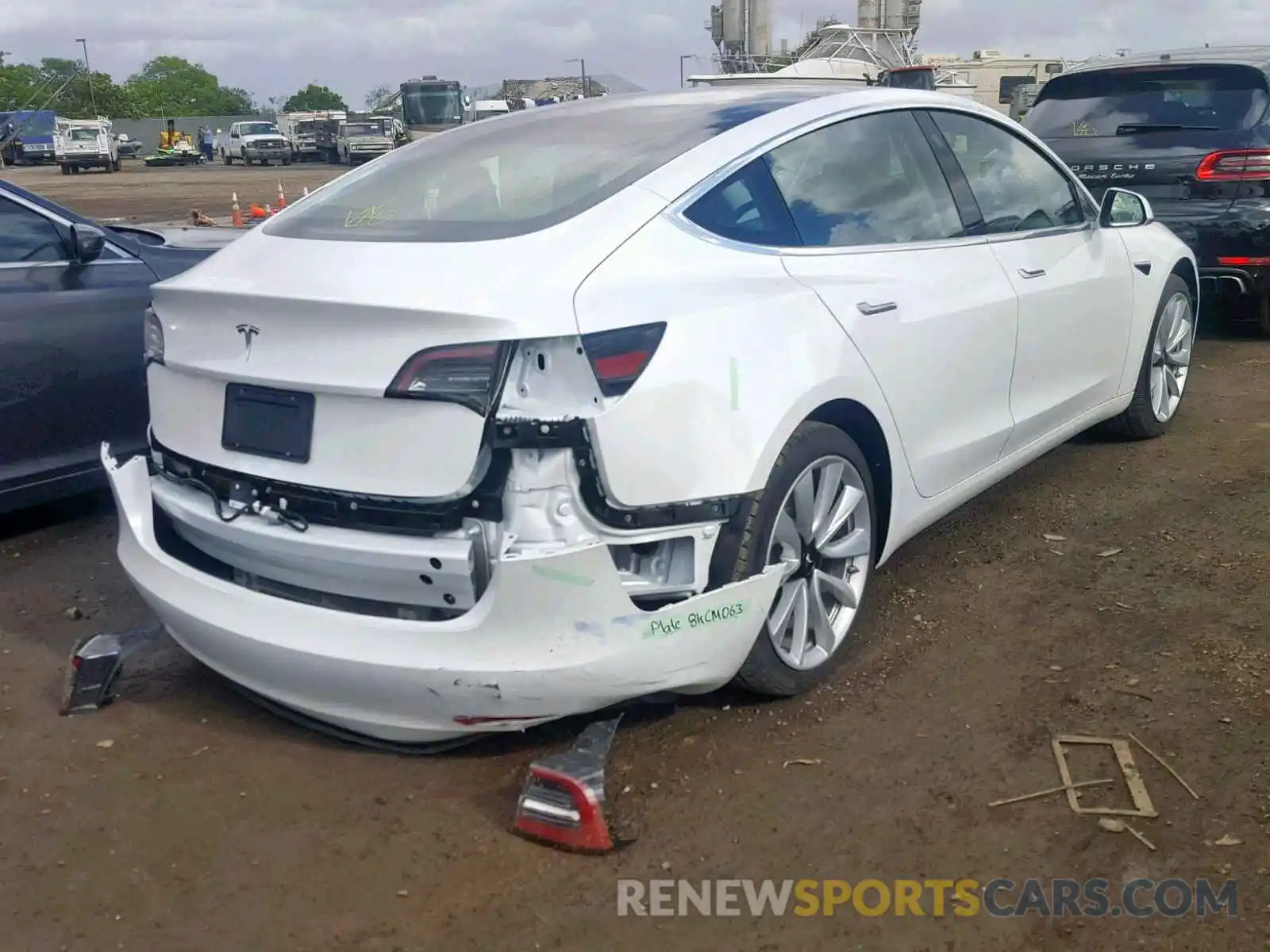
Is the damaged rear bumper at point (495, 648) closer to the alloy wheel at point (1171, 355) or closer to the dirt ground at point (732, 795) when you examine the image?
the dirt ground at point (732, 795)

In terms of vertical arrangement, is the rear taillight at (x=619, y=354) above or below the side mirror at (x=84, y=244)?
below

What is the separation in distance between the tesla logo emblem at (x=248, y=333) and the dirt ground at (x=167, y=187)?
56.4 ft

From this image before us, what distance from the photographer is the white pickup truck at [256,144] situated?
52844 mm

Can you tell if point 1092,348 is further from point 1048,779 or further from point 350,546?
point 350,546

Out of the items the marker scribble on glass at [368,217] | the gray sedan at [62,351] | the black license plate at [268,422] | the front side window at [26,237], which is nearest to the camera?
the black license plate at [268,422]

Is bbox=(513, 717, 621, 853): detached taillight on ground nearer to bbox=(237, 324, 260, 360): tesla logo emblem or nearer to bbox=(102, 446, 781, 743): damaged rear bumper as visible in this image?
bbox=(102, 446, 781, 743): damaged rear bumper

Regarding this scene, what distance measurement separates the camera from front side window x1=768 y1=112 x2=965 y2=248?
11.2 feet

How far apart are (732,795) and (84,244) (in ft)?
11.5

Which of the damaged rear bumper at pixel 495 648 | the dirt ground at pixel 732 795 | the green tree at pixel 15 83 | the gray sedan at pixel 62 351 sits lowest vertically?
the dirt ground at pixel 732 795

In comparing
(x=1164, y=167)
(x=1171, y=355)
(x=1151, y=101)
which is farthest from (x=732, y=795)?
(x=1151, y=101)

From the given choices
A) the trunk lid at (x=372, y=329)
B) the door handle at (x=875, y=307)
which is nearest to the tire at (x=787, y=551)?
the door handle at (x=875, y=307)

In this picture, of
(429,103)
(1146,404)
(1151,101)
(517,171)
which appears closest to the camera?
(517,171)

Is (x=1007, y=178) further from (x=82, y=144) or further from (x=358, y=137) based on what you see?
(x=82, y=144)

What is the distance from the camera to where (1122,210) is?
506 cm
